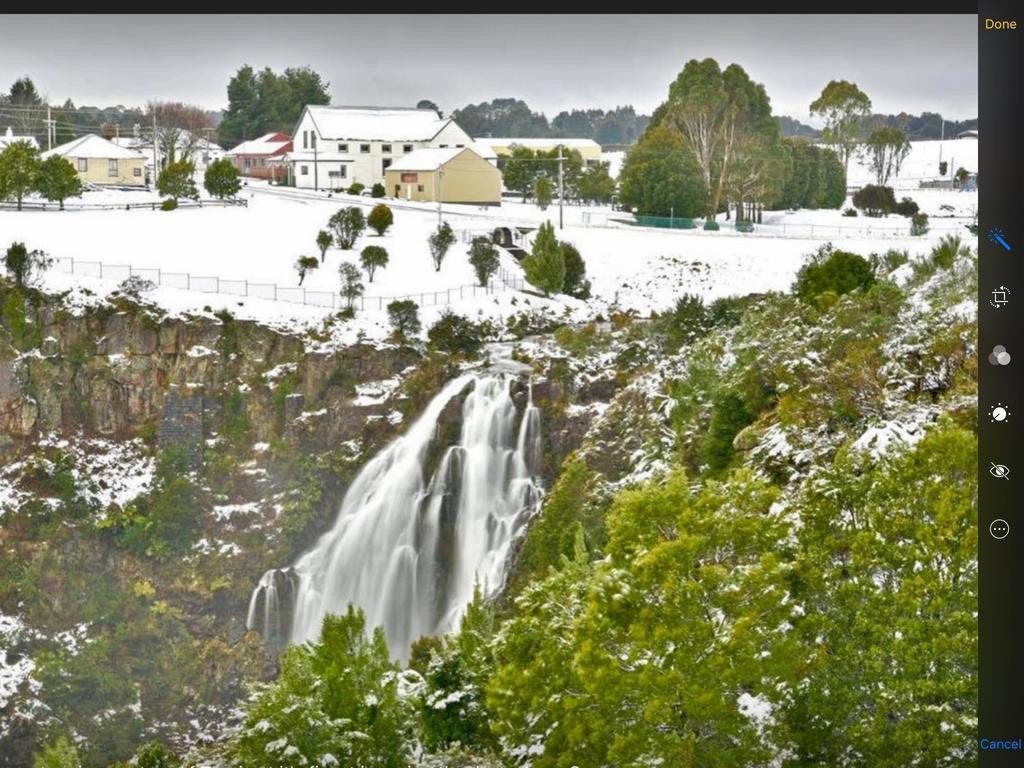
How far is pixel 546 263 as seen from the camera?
2075 centimetres

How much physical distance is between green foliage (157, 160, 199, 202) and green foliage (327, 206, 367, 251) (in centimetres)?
438

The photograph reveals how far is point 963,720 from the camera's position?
5.41 metres

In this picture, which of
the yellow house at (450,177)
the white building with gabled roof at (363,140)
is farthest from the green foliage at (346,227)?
the white building with gabled roof at (363,140)

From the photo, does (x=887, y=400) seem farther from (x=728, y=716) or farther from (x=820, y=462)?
(x=728, y=716)

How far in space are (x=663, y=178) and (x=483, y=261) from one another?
3874mm

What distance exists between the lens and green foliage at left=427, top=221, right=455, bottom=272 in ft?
71.9

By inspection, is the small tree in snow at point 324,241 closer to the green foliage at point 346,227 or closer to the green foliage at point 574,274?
the green foliage at point 346,227

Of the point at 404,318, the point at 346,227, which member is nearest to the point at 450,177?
the point at 346,227

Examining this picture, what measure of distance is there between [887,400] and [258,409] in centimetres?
1421

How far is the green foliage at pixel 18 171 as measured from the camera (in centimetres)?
2406

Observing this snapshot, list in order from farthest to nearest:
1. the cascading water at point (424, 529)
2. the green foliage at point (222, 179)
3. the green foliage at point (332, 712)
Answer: the green foliage at point (222, 179) → the cascading water at point (424, 529) → the green foliage at point (332, 712)

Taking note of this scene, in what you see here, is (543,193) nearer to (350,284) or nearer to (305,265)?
(305,265)

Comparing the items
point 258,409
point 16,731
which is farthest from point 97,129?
point 16,731

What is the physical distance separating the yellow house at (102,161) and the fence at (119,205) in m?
2.45
